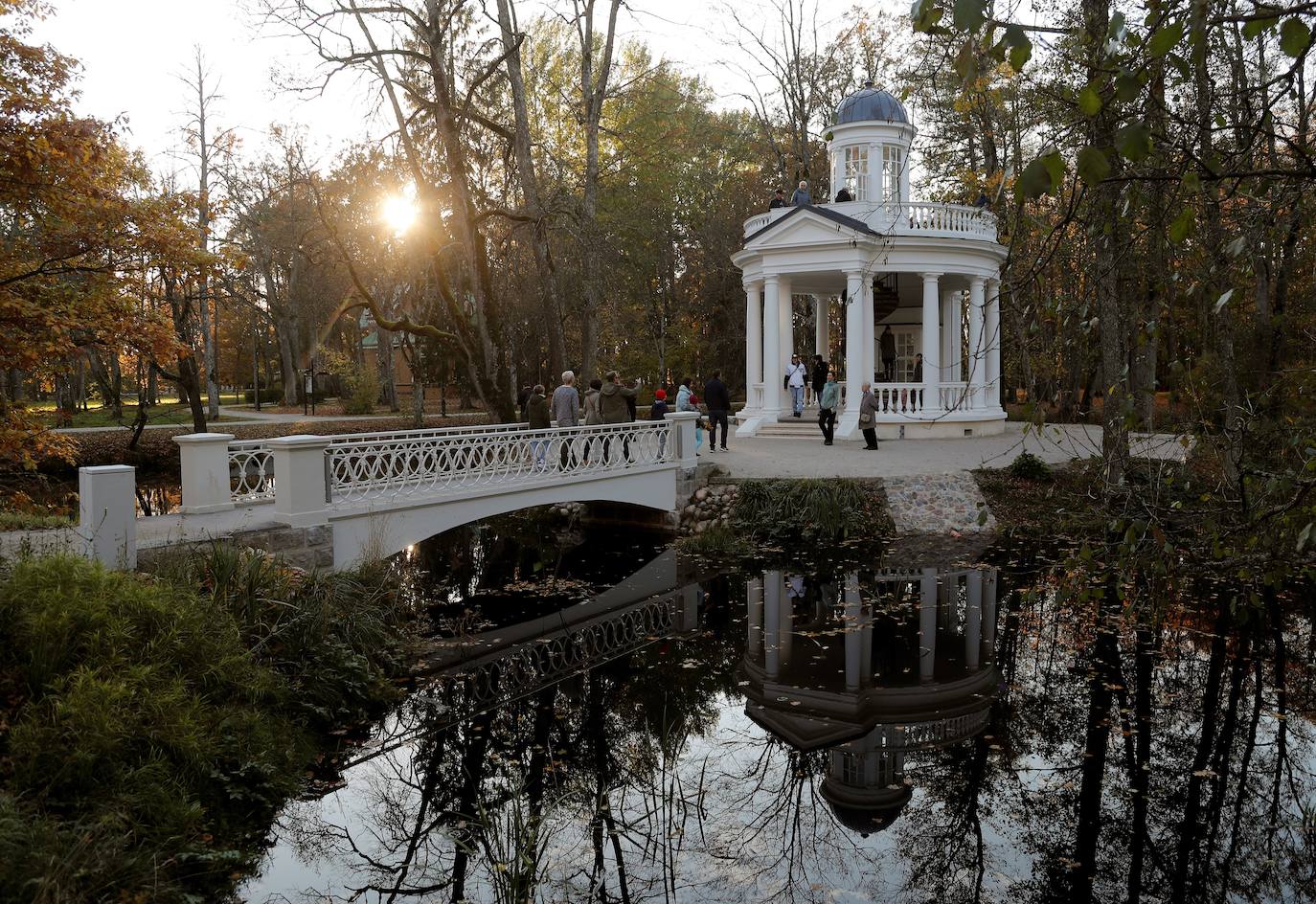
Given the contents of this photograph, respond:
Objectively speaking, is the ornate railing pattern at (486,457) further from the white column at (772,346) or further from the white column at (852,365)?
the white column at (772,346)

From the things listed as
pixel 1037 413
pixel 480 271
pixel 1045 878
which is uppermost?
pixel 480 271

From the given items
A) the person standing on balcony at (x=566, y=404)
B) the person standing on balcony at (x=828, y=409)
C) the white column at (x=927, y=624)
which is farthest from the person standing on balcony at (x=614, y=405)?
the person standing on balcony at (x=828, y=409)

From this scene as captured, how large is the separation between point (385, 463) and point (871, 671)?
8.46 metres

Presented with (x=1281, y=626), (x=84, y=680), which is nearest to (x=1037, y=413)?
(x=84, y=680)

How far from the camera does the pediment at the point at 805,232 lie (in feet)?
72.8

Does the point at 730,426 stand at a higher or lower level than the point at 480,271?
lower

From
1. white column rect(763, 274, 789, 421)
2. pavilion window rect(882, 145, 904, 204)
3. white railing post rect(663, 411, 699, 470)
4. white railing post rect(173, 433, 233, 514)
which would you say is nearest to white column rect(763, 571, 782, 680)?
white railing post rect(663, 411, 699, 470)

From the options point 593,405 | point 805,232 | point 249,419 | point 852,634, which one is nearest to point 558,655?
point 852,634

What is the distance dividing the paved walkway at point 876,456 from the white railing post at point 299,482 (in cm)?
906

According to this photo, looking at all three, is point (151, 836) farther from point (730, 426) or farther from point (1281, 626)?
point (730, 426)

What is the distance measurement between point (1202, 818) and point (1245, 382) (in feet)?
55.6

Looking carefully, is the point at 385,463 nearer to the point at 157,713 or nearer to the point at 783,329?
the point at 157,713

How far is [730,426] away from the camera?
91.6 ft

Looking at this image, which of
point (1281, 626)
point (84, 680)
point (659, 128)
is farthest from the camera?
point (659, 128)
